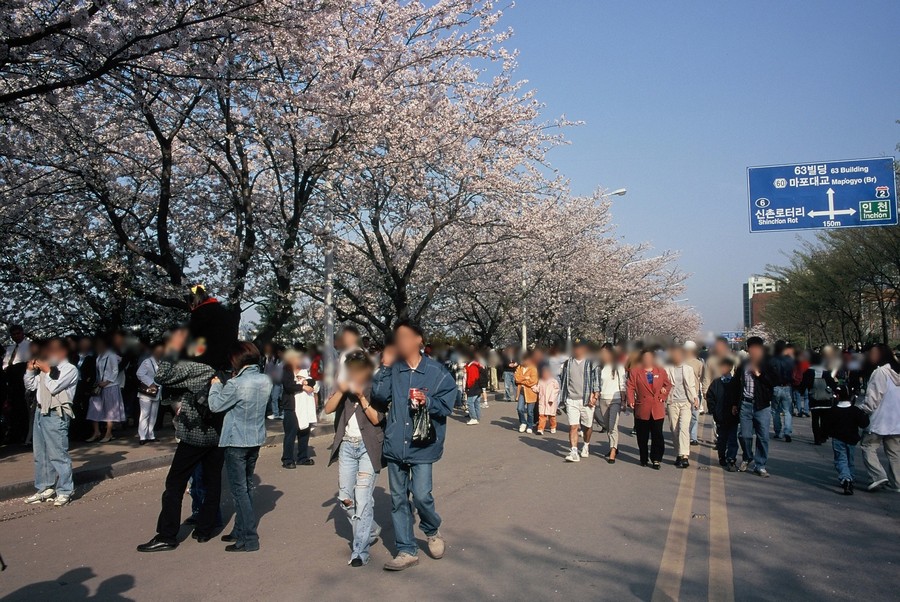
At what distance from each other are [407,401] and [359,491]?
82cm

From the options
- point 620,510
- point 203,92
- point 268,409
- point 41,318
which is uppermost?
point 203,92

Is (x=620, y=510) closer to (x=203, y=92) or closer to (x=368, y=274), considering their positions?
(x=203, y=92)

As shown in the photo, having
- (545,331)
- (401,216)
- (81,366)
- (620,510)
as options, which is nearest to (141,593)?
(620,510)

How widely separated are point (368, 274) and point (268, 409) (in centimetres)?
2005

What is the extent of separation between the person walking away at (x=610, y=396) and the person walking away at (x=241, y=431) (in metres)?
6.70

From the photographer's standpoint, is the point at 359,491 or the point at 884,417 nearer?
the point at 359,491

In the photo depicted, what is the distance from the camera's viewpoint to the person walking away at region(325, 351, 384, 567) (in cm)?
612

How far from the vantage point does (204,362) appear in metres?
6.99

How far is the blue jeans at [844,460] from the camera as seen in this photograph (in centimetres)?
908

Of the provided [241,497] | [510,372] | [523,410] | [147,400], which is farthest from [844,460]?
[510,372]

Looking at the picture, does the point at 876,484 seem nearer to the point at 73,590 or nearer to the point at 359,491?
the point at 359,491

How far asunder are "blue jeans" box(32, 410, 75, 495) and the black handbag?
457cm

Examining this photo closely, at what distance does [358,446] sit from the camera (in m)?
6.35

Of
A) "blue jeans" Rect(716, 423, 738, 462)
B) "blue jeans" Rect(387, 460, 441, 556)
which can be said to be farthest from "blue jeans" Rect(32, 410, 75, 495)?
"blue jeans" Rect(716, 423, 738, 462)
